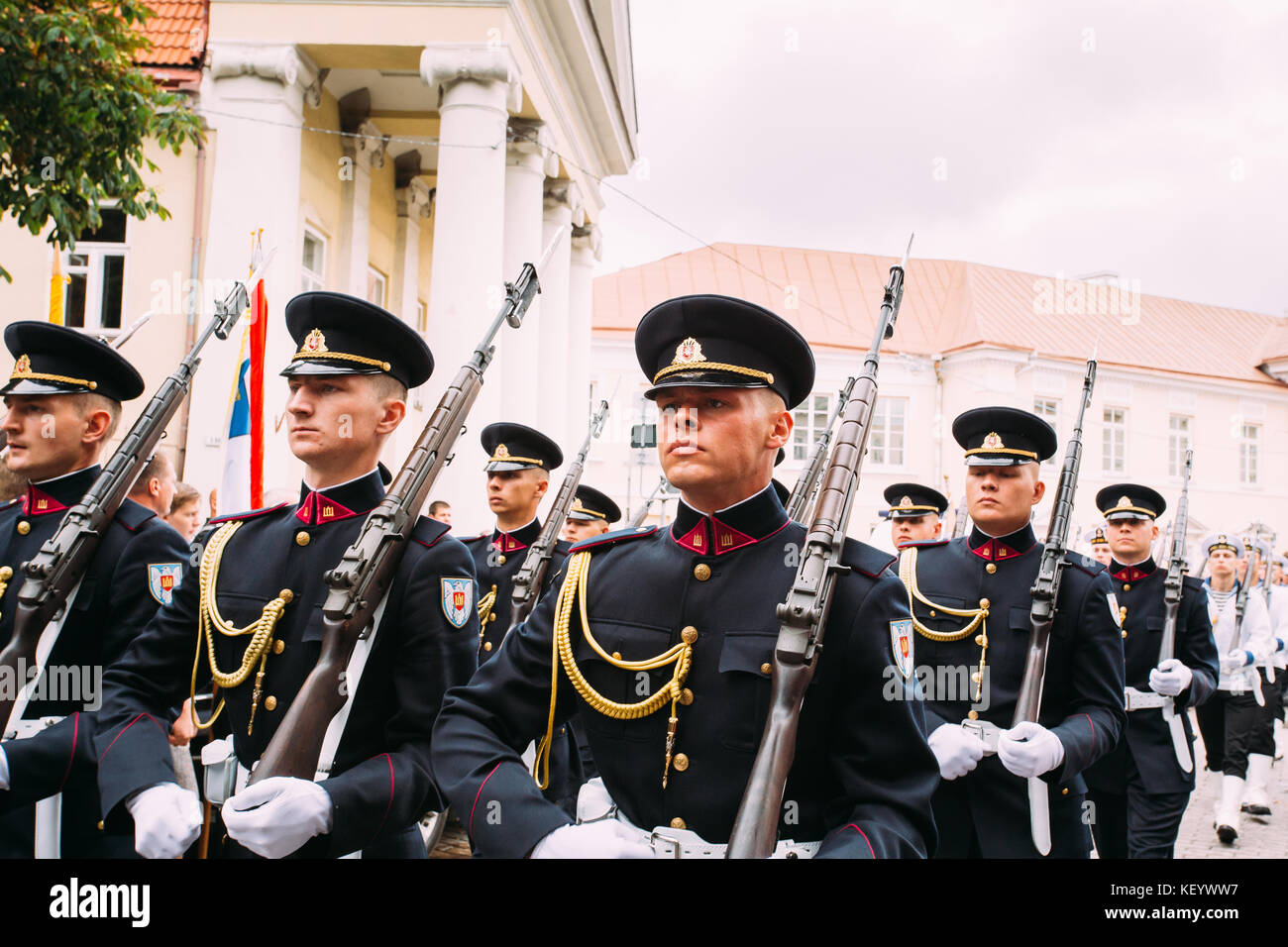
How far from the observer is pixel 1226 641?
9.19 m

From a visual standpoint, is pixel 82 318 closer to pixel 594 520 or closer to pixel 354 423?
pixel 594 520

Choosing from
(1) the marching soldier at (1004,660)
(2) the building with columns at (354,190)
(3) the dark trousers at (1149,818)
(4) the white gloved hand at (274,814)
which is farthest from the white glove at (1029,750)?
(2) the building with columns at (354,190)

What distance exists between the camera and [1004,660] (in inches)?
167

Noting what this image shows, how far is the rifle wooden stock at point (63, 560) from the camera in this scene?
3230mm

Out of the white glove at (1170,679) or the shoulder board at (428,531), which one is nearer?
the shoulder board at (428,531)

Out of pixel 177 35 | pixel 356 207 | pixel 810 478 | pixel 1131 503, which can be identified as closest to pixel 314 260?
pixel 356 207

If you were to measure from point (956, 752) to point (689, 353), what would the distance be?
183 centimetres

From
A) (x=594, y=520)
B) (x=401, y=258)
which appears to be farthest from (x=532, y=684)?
(x=401, y=258)

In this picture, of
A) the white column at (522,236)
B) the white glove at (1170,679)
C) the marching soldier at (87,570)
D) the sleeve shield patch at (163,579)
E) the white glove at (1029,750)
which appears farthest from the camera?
the white column at (522,236)

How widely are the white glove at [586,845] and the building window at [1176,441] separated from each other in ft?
99.9

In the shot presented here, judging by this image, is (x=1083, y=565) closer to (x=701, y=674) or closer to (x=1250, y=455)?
(x=701, y=674)

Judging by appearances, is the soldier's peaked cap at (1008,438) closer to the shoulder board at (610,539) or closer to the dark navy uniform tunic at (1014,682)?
the dark navy uniform tunic at (1014,682)

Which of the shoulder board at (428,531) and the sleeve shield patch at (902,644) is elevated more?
the shoulder board at (428,531)
